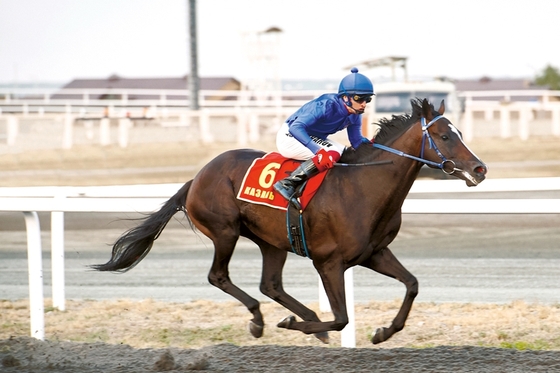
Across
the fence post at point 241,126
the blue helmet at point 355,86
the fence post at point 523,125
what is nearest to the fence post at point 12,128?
the fence post at point 241,126

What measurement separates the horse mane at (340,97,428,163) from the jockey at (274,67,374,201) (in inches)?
2.6

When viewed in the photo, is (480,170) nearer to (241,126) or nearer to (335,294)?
(335,294)

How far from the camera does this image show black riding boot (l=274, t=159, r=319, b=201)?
4918mm

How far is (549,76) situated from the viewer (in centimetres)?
4797

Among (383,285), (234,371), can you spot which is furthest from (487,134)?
(234,371)

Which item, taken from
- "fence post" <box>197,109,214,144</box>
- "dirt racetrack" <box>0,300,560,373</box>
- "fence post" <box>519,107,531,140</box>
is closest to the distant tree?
"fence post" <box>519,107,531,140</box>

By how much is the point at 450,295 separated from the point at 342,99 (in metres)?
2.54

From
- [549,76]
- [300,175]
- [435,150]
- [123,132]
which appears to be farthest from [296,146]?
[549,76]

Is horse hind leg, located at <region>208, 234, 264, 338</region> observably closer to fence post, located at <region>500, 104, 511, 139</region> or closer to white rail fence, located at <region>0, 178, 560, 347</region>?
white rail fence, located at <region>0, 178, 560, 347</region>

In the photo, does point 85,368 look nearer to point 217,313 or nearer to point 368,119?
point 217,313

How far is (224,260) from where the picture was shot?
5.45m

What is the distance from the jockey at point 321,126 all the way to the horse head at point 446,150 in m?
0.38

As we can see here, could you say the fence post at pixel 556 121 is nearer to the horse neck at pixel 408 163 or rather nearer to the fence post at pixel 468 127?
the fence post at pixel 468 127

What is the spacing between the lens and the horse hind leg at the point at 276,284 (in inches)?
207
